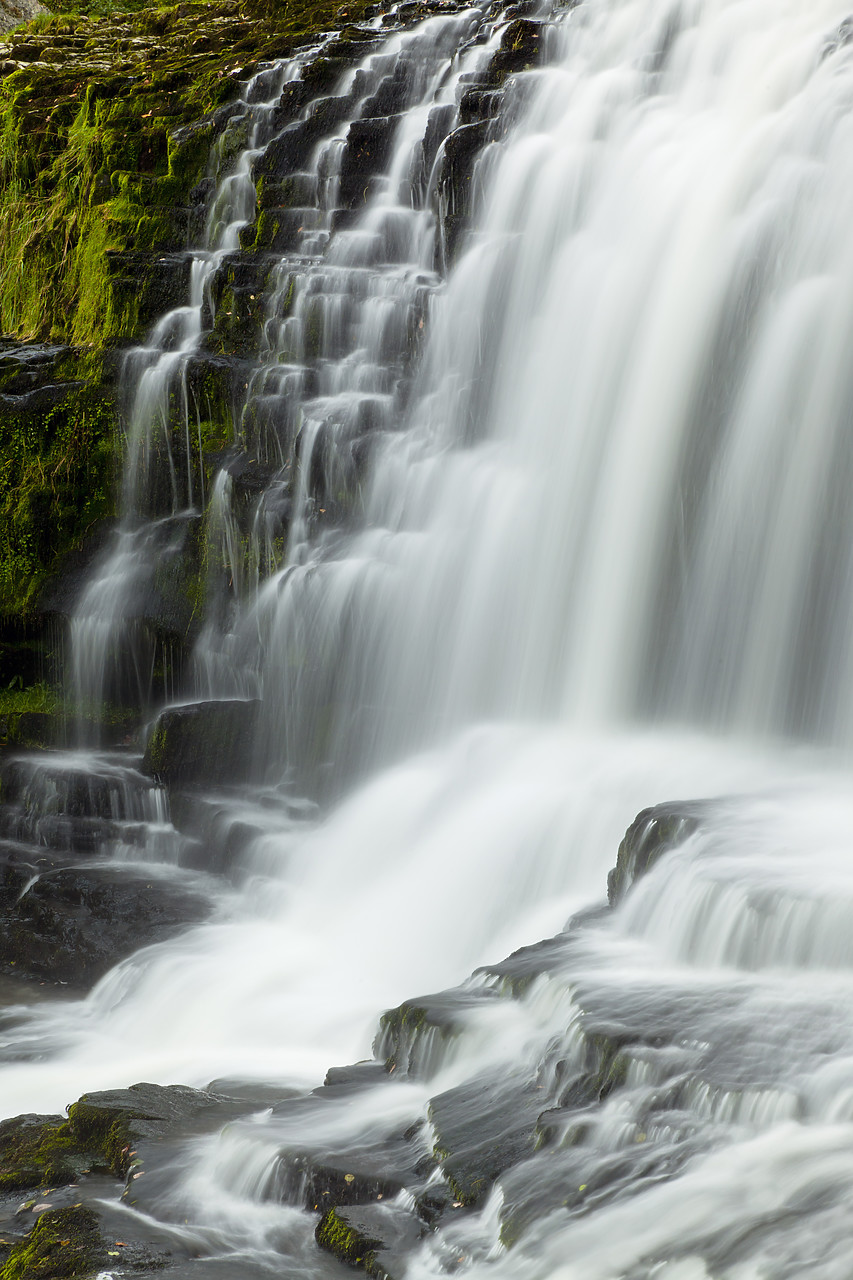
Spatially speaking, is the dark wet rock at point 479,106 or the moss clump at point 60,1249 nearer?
the moss clump at point 60,1249

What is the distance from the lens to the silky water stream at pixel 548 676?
3.97m

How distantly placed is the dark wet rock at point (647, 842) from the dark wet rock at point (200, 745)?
4.06 metres

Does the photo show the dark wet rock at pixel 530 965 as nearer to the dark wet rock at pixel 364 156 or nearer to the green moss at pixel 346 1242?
the green moss at pixel 346 1242

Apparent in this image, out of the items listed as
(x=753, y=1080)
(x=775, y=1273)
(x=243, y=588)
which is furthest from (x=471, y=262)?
(x=775, y=1273)

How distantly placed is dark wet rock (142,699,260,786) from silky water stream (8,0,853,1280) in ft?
0.72

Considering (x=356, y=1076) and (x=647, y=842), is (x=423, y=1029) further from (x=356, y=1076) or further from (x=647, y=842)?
(x=647, y=842)

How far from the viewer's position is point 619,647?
805 cm

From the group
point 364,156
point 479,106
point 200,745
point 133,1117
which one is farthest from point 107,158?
point 133,1117

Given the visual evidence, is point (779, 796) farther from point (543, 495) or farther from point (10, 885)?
point (10, 885)

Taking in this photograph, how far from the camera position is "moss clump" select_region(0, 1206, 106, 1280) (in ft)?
12.5

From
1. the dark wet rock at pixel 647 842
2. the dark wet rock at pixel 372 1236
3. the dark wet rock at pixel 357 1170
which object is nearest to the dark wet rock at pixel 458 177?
the dark wet rock at pixel 647 842

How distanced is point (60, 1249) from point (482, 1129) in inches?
54.8

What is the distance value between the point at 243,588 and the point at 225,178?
16.2ft

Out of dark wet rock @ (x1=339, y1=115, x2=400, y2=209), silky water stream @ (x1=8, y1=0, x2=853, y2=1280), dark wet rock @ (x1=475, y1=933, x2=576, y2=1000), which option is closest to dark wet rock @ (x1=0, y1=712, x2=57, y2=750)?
silky water stream @ (x1=8, y1=0, x2=853, y2=1280)
